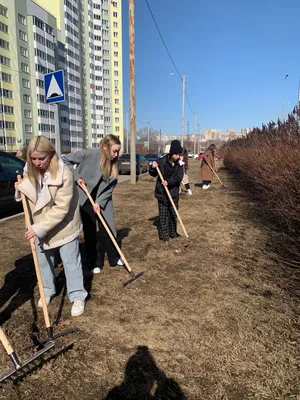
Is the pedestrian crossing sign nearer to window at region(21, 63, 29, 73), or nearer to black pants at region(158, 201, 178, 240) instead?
black pants at region(158, 201, 178, 240)

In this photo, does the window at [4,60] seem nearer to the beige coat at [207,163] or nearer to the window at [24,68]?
the window at [24,68]

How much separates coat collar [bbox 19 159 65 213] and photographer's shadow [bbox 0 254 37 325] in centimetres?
108

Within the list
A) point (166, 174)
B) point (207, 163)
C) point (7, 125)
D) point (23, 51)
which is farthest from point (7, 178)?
point (23, 51)

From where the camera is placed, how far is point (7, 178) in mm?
6738

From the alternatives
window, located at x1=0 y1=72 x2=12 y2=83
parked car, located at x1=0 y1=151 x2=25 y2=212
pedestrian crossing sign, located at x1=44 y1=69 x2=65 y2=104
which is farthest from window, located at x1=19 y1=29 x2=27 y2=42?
pedestrian crossing sign, located at x1=44 y1=69 x2=65 y2=104

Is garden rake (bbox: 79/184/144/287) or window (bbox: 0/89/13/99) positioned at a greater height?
window (bbox: 0/89/13/99)

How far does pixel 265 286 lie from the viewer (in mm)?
3414

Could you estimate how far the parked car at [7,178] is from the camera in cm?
667

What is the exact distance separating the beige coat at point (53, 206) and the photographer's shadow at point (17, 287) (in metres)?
0.79

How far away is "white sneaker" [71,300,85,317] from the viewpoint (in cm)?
279

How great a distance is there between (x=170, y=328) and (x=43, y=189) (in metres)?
1.64

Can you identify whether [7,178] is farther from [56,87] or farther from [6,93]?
[6,93]

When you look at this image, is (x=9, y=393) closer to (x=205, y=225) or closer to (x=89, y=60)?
(x=205, y=225)

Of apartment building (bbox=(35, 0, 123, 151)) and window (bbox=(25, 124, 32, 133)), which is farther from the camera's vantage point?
apartment building (bbox=(35, 0, 123, 151))
